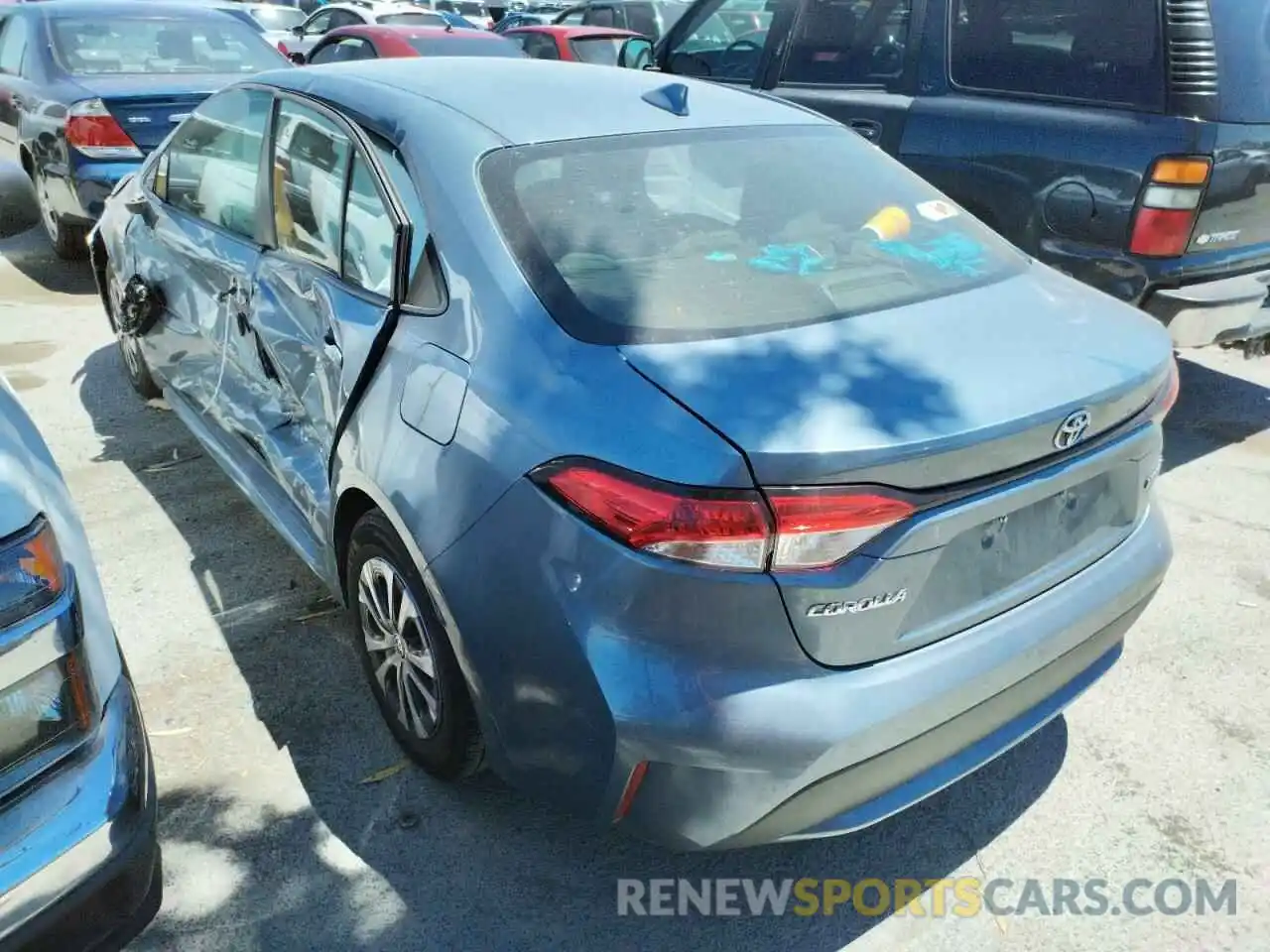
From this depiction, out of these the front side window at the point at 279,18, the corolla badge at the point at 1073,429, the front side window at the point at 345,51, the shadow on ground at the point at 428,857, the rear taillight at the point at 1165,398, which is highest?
the corolla badge at the point at 1073,429

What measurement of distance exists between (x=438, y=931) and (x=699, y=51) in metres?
5.46

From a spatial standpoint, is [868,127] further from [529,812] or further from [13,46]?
[13,46]

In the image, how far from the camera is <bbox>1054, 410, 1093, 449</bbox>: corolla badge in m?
2.06

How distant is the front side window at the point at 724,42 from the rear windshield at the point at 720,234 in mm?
3344

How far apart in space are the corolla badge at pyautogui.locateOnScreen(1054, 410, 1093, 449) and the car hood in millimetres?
16

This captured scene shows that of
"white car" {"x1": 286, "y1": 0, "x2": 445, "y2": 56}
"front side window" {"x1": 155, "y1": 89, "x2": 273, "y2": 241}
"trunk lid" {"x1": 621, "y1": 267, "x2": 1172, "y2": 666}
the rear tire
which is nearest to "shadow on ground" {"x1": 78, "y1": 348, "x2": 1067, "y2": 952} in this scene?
"trunk lid" {"x1": 621, "y1": 267, "x2": 1172, "y2": 666}

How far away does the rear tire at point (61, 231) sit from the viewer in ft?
22.7

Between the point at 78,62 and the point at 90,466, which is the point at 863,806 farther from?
the point at 78,62

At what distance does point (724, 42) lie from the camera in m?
6.20

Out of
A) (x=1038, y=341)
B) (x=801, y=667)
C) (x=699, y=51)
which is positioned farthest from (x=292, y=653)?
(x=699, y=51)

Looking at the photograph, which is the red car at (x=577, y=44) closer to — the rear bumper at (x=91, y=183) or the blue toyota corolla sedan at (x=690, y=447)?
the rear bumper at (x=91, y=183)

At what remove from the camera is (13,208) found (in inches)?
357

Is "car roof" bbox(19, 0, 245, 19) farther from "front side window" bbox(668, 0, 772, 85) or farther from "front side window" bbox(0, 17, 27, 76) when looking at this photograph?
"front side window" bbox(668, 0, 772, 85)

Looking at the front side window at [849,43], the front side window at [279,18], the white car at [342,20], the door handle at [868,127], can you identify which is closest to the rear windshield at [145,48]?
the front side window at [849,43]
